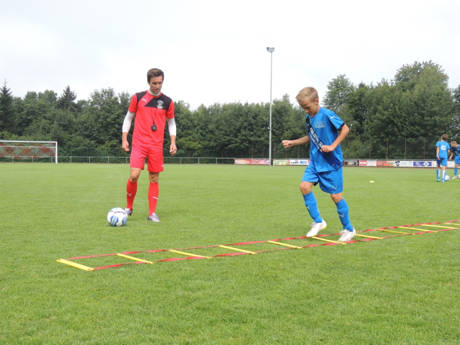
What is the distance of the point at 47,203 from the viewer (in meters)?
9.62

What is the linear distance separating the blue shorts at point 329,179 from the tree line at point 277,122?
44894 mm

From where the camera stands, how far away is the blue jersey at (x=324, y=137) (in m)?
5.77

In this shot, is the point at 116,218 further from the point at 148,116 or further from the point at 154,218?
the point at 148,116

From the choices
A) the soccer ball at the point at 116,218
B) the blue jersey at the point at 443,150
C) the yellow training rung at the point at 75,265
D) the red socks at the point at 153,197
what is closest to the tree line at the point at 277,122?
the blue jersey at the point at 443,150

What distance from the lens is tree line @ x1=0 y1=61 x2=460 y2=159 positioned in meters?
52.2

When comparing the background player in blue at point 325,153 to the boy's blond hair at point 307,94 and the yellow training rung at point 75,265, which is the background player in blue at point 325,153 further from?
the yellow training rung at point 75,265

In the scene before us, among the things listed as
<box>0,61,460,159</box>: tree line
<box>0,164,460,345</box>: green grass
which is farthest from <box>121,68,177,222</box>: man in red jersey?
<box>0,61,460,159</box>: tree line

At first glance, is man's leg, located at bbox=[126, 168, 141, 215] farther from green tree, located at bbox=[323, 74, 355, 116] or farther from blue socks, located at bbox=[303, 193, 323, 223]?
green tree, located at bbox=[323, 74, 355, 116]

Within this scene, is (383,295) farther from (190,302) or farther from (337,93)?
(337,93)

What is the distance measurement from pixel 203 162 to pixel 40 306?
6014cm

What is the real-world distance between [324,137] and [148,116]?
3.05 metres

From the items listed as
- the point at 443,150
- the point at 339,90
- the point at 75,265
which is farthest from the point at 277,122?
the point at 75,265

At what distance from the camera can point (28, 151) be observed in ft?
167

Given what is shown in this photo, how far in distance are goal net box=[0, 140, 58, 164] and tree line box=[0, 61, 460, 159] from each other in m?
3.30
